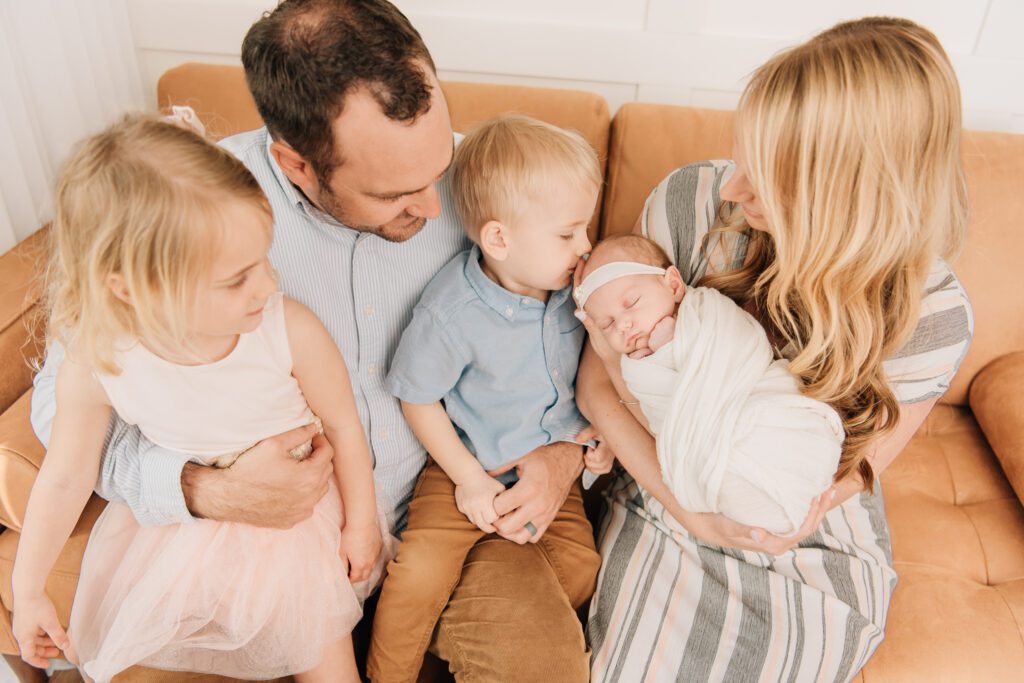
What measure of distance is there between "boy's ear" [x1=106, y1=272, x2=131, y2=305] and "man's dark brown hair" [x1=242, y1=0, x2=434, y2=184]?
0.35 m

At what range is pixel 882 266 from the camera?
1.14 m

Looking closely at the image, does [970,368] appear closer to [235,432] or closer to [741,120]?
[741,120]

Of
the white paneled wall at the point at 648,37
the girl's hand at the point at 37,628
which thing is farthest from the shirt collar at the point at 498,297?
the girl's hand at the point at 37,628

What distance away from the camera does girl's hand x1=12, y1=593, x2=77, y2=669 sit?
128 cm

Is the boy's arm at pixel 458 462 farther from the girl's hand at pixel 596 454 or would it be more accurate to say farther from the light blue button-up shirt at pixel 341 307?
the girl's hand at pixel 596 454

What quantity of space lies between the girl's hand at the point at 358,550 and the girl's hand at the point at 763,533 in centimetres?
62

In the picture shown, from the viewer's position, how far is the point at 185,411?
4.03ft

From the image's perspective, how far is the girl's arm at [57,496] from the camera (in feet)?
3.98

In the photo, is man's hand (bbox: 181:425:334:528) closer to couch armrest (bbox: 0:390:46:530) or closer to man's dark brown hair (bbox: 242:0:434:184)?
couch armrest (bbox: 0:390:46:530)

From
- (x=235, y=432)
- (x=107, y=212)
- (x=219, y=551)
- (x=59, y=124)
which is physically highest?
(x=107, y=212)

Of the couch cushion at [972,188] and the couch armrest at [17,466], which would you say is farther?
the couch cushion at [972,188]

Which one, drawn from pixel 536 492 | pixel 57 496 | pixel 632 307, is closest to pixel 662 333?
pixel 632 307

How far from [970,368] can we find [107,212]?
1.78 m

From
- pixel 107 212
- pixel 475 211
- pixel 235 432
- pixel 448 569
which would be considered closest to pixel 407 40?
pixel 475 211
